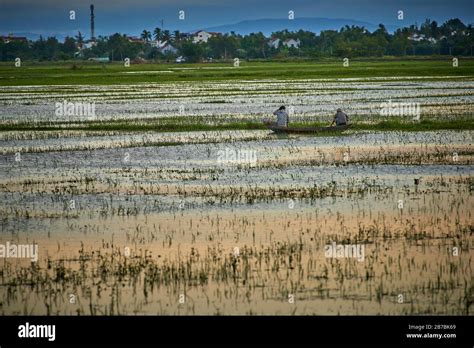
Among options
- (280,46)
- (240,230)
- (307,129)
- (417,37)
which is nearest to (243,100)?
(307,129)

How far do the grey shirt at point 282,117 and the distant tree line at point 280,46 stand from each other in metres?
99.1

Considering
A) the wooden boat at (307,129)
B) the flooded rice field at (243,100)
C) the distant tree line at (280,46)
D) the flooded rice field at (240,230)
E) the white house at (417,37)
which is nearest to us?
the flooded rice field at (240,230)

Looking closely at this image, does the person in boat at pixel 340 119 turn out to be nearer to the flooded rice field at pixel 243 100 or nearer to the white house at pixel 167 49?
the flooded rice field at pixel 243 100

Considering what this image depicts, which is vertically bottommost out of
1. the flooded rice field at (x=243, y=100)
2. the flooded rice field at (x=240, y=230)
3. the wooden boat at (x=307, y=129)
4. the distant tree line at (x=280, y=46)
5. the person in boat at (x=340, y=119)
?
the flooded rice field at (x=240, y=230)

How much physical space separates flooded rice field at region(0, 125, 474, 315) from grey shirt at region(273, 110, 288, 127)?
3.12 metres

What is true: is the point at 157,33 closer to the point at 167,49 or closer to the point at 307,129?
the point at 167,49

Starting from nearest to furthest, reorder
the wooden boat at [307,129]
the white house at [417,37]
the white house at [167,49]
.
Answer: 1. the wooden boat at [307,129]
2. the white house at [417,37]
3. the white house at [167,49]

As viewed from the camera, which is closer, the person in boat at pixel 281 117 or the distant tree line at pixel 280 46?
the person in boat at pixel 281 117

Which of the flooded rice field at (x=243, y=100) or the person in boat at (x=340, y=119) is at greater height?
the flooded rice field at (x=243, y=100)

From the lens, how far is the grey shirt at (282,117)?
29.7m

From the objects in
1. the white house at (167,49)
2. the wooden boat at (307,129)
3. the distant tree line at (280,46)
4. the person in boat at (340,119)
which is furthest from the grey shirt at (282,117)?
the white house at (167,49)

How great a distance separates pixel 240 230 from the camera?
15.3 m
